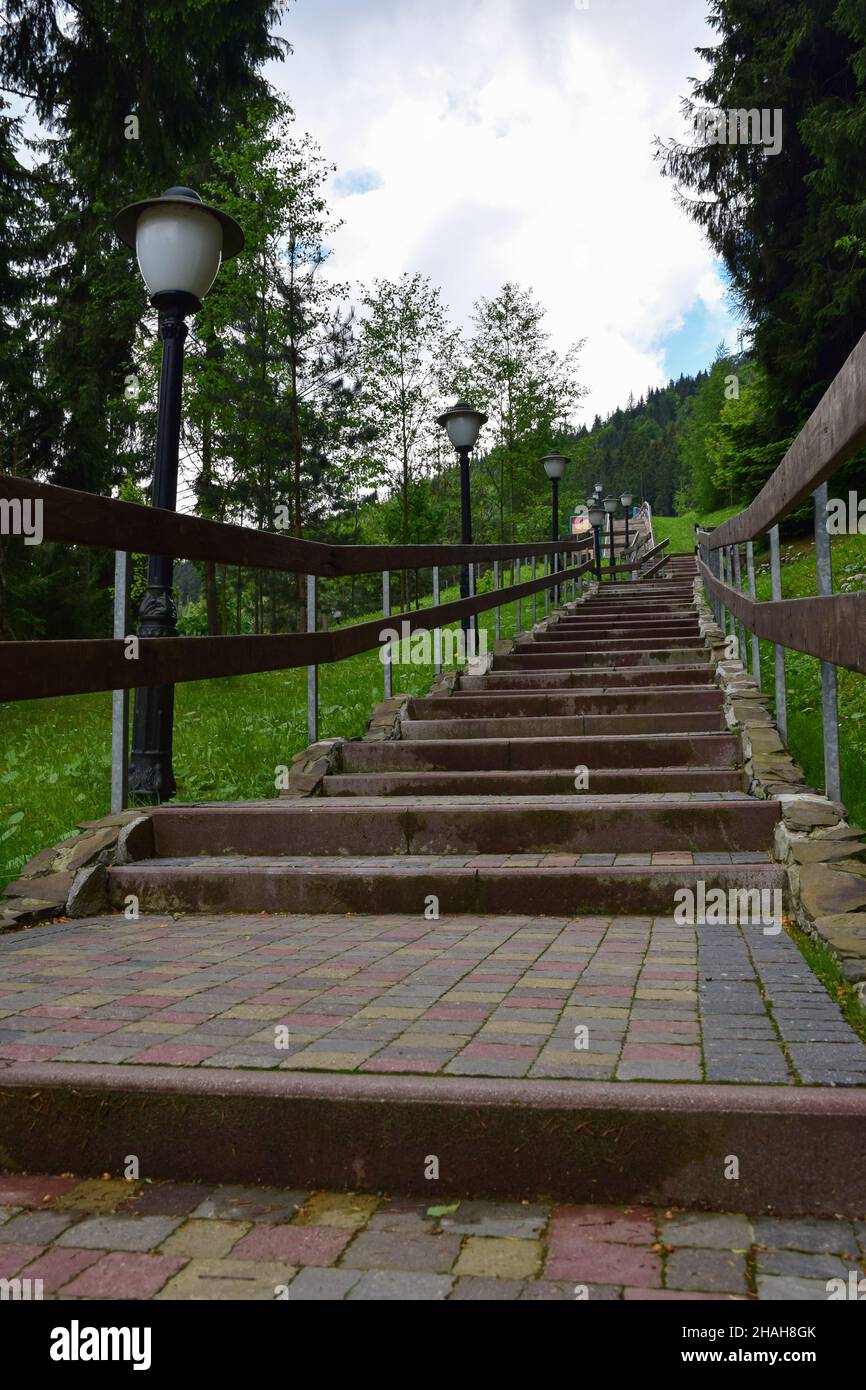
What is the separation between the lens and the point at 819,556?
3.87 metres

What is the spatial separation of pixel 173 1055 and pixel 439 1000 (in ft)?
2.54

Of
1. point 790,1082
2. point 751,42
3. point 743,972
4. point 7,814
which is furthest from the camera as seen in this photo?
point 751,42

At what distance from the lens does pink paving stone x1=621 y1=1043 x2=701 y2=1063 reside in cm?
233

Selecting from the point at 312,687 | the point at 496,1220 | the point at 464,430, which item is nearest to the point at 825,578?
the point at 496,1220

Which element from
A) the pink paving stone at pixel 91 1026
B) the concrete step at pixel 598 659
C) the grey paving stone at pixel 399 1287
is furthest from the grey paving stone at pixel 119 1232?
the concrete step at pixel 598 659

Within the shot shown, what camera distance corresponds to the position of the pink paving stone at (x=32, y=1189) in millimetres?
2158

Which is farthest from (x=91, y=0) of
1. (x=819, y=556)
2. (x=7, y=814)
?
(x=819, y=556)

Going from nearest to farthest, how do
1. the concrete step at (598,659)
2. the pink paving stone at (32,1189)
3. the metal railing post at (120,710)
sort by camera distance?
the pink paving stone at (32,1189)
the metal railing post at (120,710)
the concrete step at (598,659)

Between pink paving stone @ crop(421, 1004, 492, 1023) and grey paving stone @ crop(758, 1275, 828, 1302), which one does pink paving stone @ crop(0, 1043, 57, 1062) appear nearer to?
pink paving stone @ crop(421, 1004, 492, 1023)

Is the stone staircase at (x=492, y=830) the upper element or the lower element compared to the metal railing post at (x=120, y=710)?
lower

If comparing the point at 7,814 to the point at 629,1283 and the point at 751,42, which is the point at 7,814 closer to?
the point at 629,1283

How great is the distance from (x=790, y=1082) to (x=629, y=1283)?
61cm

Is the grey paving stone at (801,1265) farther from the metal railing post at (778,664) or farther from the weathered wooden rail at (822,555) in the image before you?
the metal railing post at (778,664)

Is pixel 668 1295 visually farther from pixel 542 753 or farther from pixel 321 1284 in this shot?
pixel 542 753
